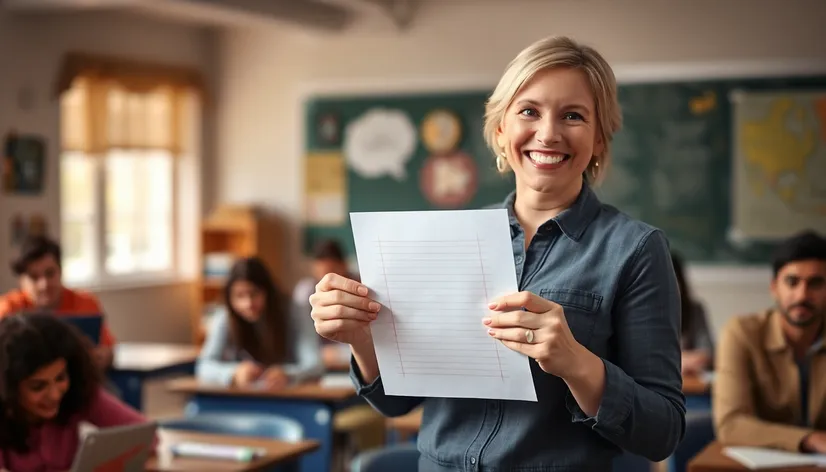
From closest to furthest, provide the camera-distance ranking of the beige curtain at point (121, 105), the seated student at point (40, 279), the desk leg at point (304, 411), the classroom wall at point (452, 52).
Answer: the desk leg at point (304, 411) < the seated student at point (40, 279) < the classroom wall at point (452, 52) < the beige curtain at point (121, 105)

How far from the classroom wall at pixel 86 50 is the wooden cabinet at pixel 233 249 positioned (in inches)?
8.8

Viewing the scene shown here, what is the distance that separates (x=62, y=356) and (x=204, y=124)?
5.43 meters

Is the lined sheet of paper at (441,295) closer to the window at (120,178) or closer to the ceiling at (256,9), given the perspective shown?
the ceiling at (256,9)

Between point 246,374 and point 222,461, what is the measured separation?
1.76 metres

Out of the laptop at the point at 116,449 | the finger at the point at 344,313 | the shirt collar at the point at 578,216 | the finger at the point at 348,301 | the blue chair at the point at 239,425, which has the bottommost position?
the blue chair at the point at 239,425

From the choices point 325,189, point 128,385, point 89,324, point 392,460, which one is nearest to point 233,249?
point 325,189

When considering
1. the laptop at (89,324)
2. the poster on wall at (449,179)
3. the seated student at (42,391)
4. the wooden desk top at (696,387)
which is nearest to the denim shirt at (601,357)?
the seated student at (42,391)

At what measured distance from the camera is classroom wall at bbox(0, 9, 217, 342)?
626 centimetres

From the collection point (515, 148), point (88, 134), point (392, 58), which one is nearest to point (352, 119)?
point (392, 58)

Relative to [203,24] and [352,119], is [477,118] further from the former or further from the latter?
[203,24]

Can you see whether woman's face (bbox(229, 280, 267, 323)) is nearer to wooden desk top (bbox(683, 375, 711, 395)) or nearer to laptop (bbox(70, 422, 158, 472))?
wooden desk top (bbox(683, 375, 711, 395))

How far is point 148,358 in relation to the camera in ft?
17.7

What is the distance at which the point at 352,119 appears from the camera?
25.1 feet

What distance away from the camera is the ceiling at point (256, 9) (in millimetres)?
6066
